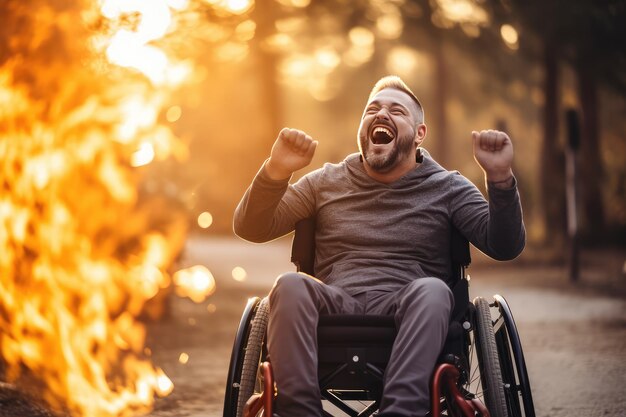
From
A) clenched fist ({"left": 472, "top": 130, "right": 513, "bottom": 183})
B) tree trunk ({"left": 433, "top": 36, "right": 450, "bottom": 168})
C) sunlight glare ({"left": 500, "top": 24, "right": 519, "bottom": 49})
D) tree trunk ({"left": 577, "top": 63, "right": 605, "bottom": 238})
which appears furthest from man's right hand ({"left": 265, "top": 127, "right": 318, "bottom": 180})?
tree trunk ({"left": 433, "top": 36, "right": 450, "bottom": 168})

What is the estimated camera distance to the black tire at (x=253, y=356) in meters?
4.41

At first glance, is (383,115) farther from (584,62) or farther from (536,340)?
(584,62)

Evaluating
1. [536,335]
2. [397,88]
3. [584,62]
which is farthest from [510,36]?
[397,88]

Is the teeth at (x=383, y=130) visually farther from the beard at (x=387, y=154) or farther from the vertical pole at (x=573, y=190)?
the vertical pole at (x=573, y=190)

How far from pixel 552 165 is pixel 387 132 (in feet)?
59.8

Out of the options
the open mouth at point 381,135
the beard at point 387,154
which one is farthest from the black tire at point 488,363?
the open mouth at point 381,135

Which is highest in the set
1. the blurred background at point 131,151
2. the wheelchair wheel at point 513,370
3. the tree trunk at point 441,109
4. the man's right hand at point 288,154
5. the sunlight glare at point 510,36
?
the tree trunk at point 441,109

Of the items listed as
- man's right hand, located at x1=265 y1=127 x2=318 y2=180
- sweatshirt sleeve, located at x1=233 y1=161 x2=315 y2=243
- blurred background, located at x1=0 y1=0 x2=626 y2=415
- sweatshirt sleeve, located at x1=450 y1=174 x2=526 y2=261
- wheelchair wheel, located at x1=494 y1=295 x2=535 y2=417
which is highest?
blurred background, located at x1=0 y1=0 x2=626 y2=415

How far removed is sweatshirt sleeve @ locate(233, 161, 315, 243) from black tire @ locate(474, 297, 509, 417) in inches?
34.9

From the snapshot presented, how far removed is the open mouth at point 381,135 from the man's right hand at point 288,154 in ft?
1.21

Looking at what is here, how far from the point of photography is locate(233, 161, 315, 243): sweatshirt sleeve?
460cm

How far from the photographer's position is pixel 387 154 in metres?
4.78

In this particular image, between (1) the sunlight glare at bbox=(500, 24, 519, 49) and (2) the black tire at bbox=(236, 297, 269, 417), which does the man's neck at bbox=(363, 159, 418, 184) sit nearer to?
(2) the black tire at bbox=(236, 297, 269, 417)

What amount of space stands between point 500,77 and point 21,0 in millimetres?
18852
